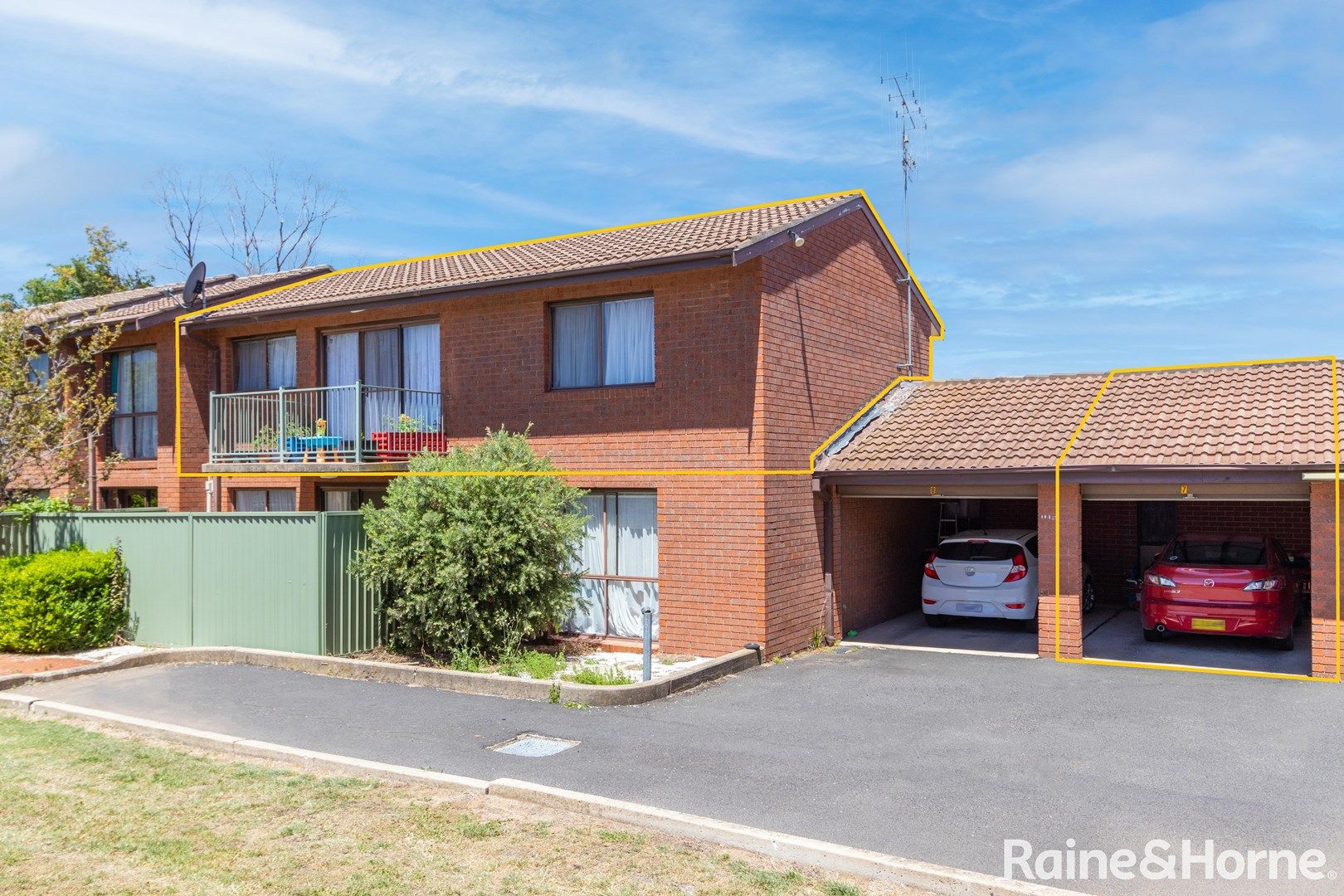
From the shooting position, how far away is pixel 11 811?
750cm

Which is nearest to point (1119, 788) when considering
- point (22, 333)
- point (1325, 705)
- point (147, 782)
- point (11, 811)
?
point (1325, 705)

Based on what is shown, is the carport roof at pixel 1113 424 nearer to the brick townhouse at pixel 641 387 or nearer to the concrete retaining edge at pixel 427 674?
the brick townhouse at pixel 641 387

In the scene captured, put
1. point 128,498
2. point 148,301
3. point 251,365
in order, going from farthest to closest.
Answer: point 148,301 < point 128,498 < point 251,365

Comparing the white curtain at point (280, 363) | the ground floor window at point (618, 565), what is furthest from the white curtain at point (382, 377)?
the ground floor window at point (618, 565)

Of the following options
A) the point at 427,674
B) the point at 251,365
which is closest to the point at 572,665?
the point at 427,674

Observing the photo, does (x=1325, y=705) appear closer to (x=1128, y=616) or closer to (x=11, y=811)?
(x=1128, y=616)

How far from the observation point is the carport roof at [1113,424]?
40.4ft

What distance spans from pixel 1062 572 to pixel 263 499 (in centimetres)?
1328

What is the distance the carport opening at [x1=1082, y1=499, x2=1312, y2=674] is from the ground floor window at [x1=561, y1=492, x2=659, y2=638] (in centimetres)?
591

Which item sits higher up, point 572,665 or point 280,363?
point 280,363

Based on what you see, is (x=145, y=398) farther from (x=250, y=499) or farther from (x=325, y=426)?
(x=325, y=426)

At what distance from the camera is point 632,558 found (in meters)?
14.2

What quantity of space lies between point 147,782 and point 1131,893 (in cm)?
715

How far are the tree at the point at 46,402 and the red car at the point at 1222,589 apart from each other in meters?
16.5
